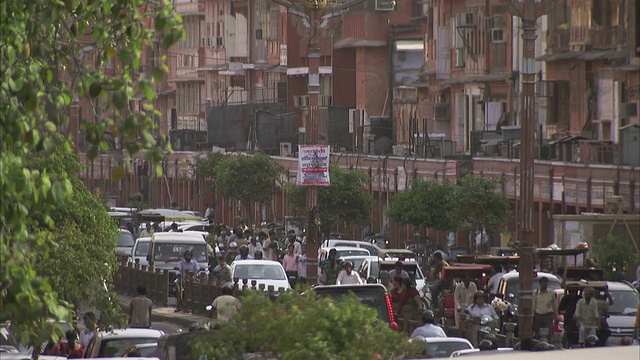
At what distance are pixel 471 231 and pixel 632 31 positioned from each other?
7.31 meters

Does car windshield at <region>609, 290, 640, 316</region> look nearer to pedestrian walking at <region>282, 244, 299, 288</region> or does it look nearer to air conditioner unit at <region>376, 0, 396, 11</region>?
air conditioner unit at <region>376, 0, 396, 11</region>

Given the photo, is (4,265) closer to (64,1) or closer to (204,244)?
(64,1)

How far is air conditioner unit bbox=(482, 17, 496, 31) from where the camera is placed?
208ft

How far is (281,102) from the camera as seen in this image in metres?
90.8

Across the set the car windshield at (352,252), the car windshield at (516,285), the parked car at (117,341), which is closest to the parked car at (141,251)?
the car windshield at (352,252)

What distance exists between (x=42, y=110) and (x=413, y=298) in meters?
18.2

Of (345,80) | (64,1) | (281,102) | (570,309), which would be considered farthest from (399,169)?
(64,1)

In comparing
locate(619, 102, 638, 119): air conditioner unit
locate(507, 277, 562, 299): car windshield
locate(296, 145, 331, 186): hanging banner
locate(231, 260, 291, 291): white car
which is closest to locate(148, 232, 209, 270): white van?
locate(231, 260, 291, 291): white car

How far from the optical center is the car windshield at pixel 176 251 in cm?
3994

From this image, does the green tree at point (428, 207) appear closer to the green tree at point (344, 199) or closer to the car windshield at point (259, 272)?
the green tree at point (344, 199)

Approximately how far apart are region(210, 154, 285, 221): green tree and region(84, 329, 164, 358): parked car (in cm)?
4835

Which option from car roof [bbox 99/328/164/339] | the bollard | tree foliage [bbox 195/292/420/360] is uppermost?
tree foliage [bbox 195/292/420/360]

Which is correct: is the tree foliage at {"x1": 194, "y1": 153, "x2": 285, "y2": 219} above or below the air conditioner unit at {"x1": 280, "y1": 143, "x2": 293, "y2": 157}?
below

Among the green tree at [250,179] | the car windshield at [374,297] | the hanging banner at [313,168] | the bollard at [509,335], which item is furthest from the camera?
the green tree at [250,179]
